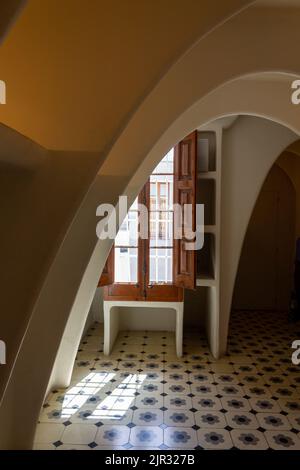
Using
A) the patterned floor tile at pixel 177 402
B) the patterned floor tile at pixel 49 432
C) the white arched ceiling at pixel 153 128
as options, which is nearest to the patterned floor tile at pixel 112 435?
the patterned floor tile at pixel 49 432

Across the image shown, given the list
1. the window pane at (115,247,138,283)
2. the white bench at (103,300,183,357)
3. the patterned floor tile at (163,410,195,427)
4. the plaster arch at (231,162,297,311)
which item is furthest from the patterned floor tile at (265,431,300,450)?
the plaster arch at (231,162,297,311)

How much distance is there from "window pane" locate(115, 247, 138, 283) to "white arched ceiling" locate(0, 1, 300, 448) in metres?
1.11

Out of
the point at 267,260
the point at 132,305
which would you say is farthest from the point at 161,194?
the point at 267,260

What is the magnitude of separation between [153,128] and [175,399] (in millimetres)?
2539

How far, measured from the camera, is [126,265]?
4602mm

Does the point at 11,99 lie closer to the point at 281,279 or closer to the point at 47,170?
A: the point at 47,170

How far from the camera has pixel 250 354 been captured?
14.8 ft

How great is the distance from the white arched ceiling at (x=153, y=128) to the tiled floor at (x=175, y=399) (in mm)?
916

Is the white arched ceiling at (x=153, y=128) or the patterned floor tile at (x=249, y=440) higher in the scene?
the white arched ceiling at (x=153, y=128)

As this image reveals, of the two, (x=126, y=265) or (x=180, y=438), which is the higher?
(x=126, y=265)

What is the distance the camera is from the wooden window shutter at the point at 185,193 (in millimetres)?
4074

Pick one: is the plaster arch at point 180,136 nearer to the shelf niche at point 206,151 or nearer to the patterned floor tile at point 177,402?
the shelf niche at point 206,151

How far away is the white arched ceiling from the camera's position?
1.50 meters

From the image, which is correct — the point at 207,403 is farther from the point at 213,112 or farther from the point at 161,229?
the point at 213,112
